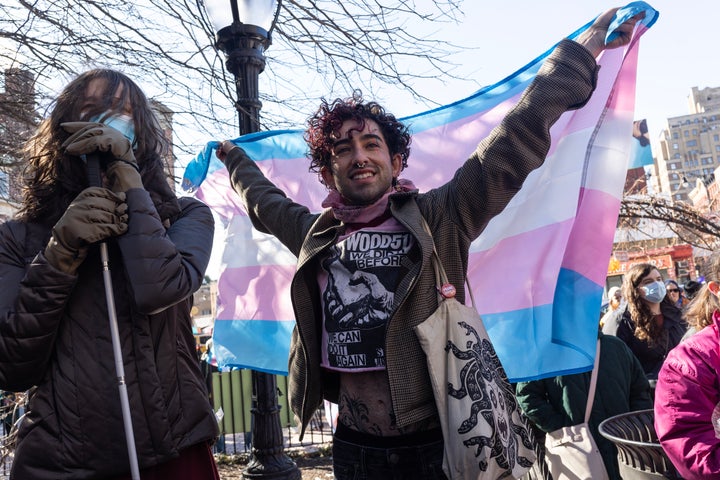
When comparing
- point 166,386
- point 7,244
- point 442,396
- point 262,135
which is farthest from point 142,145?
point 262,135

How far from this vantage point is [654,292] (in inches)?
223

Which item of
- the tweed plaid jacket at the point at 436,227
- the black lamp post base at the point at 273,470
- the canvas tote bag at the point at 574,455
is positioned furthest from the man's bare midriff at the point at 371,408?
the black lamp post base at the point at 273,470

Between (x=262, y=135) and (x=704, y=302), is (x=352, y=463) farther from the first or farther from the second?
(x=262, y=135)

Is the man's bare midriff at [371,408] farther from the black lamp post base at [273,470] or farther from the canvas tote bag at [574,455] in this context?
the black lamp post base at [273,470]

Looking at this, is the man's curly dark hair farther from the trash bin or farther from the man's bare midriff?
the trash bin

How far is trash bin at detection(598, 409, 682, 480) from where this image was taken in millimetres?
2393

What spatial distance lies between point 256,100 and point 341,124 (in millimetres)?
2226

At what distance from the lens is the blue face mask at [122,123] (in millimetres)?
2150

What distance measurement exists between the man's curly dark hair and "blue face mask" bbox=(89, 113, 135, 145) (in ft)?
2.87

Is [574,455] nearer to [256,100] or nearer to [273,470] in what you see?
[273,470]

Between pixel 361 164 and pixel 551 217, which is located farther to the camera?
pixel 551 217

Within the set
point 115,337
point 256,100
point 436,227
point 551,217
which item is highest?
point 256,100

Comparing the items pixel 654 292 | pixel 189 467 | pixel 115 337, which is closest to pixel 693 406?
pixel 189 467

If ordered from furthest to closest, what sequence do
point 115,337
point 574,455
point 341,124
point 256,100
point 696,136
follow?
point 696,136 → point 256,100 → point 574,455 → point 341,124 → point 115,337
